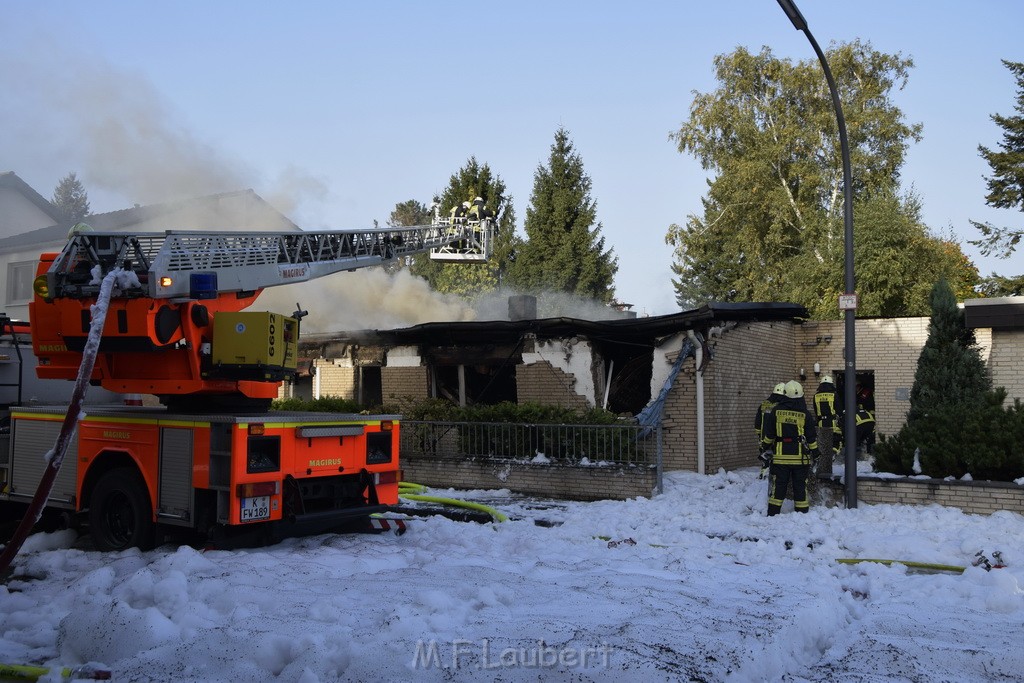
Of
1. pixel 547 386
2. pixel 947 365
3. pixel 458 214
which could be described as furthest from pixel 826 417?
pixel 458 214

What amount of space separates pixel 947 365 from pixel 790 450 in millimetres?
6004

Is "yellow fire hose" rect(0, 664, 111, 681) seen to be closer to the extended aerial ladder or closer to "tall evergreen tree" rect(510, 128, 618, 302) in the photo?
the extended aerial ladder

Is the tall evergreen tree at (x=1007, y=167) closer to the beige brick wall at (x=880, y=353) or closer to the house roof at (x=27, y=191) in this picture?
the beige brick wall at (x=880, y=353)

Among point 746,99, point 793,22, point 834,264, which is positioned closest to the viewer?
point 793,22

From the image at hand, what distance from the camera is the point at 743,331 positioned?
56.4 ft

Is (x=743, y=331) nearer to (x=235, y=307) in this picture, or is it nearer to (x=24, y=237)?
(x=235, y=307)

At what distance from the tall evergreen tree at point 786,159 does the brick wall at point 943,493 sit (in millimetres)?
22509

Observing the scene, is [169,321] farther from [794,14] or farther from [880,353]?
[880,353]

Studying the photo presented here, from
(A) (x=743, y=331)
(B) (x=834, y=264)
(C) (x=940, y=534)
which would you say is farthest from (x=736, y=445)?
(B) (x=834, y=264)

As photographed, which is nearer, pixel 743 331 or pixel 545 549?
pixel 545 549

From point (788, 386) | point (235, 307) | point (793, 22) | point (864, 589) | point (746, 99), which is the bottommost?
point (864, 589)

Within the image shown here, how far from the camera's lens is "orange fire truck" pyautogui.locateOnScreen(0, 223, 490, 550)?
320 inches

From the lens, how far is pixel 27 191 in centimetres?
4203

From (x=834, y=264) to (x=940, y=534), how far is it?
23663mm
